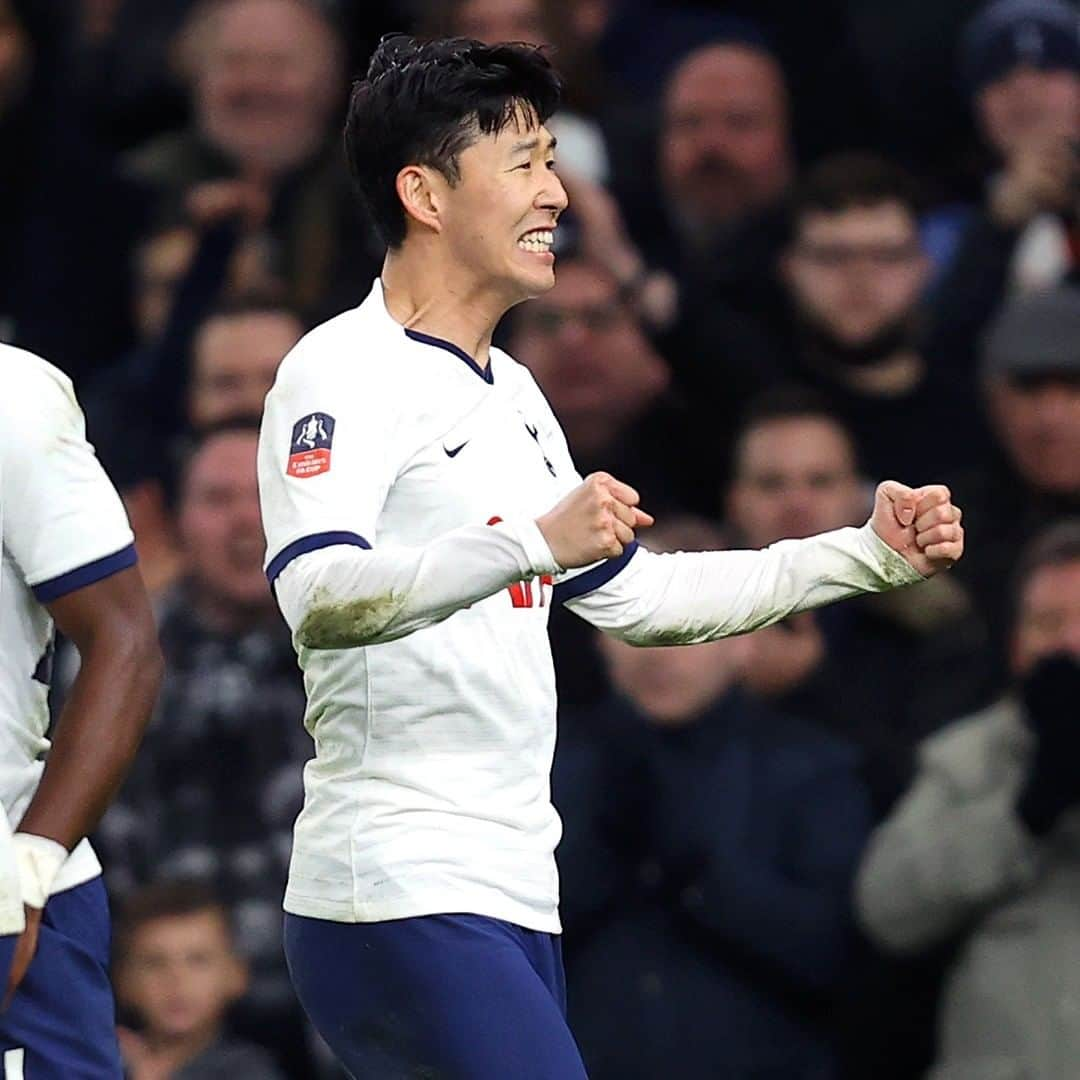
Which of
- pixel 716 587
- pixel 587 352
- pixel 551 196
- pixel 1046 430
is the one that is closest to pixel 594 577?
pixel 716 587

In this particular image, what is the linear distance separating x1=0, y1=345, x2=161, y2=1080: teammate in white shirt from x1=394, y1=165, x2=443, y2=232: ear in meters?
0.58

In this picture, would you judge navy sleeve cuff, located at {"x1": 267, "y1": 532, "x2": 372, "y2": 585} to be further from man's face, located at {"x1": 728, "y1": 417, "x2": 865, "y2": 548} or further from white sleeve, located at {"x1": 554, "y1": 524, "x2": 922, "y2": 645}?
man's face, located at {"x1": 728, "y1": 417, "x2": 865, "y2": 548}

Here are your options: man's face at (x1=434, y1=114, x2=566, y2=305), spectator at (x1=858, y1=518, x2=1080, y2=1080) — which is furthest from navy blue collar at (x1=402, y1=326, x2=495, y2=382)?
spectator at (x1=858, y1=518, x2=1080, y2=1080)

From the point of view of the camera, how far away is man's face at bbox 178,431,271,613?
7316 millimetres

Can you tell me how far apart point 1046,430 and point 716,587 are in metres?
3.08

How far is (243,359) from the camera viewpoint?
7754 mm

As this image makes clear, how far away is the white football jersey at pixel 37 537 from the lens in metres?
3.78

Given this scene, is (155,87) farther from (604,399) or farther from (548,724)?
(548,724)

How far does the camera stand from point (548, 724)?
4.04 metres

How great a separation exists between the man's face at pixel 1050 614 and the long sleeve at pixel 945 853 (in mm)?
237

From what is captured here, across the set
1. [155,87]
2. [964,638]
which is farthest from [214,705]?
[155,87]

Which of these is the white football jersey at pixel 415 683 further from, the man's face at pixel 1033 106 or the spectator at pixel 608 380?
the man's face at pixel 1033 106

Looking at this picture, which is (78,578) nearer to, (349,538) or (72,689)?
(72,689)

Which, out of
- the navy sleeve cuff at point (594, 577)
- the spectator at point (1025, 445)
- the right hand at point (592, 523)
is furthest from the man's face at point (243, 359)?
the right hand at point (592, 523)
